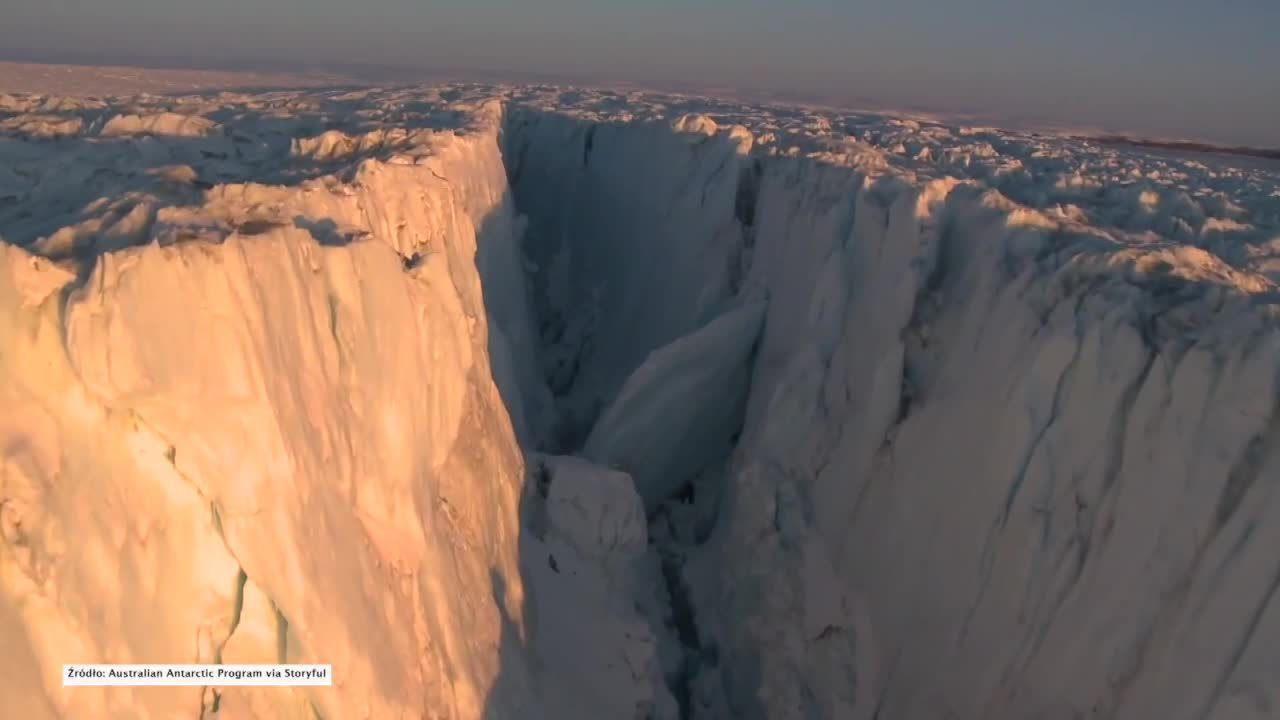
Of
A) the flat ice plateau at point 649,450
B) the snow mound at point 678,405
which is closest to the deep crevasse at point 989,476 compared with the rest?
the flat ice plateau at point 649,450

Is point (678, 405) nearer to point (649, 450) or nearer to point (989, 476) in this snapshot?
point (649, 450)

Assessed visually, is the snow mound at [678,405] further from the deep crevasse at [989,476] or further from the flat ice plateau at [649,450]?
the deep crevasse at [989,476]

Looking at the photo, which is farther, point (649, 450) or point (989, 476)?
point (649, 450)

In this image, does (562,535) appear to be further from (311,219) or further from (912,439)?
(311,219)

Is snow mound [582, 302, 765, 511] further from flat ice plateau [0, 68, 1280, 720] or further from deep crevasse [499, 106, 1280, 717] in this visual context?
deep crevasse [499, 106, 1280, 717]

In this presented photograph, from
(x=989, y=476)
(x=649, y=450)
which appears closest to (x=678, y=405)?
(x=649, y=450)

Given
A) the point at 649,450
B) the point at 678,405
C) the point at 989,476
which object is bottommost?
the point at 649,450

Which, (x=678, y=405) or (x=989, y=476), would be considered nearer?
(x=989, y=476)

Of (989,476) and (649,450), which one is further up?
(989,476)

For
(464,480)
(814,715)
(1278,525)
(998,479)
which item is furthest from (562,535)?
(1278,525)
